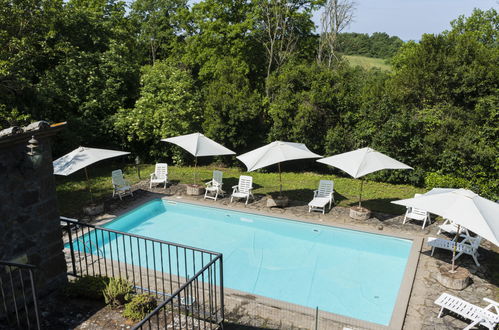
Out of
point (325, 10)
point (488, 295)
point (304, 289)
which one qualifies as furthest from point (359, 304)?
point (325, 10)

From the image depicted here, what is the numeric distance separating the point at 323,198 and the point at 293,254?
10.6 feet

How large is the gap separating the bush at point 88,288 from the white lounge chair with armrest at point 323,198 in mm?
7883

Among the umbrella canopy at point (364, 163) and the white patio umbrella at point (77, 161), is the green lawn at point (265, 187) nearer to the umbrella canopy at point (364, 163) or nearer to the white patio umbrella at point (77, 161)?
the white patio umbrella at point (77, 161)

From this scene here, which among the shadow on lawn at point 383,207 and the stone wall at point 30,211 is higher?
the stone wall at point 30,211

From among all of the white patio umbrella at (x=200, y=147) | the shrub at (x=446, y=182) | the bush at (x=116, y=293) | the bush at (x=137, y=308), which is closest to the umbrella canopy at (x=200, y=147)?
Result: the white patio umbrella at (x=200, y=147)

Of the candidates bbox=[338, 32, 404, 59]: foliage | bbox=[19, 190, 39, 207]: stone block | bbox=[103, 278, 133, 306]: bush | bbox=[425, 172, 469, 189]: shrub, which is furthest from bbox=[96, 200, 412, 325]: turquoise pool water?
bbox=[338, 32, 404, 59]: foliage

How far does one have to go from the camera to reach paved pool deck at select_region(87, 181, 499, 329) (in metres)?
7.05

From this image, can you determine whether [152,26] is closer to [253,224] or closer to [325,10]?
[325,10]

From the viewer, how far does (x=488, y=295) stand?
788 centimetres

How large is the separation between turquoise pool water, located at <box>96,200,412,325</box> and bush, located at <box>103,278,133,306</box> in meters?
3.29

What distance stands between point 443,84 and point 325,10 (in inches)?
461

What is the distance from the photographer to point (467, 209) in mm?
7945

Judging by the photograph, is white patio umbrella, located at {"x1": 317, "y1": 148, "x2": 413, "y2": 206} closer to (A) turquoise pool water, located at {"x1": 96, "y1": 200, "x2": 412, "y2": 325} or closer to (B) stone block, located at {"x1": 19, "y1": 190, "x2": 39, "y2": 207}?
(A) turquoise pool water, located at {"x1": 96, "y1": 200, "x2": 412, "y2": 325}

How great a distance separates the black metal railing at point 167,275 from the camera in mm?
5746
